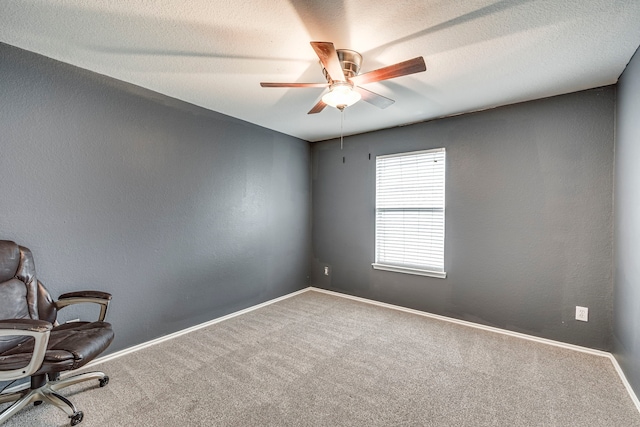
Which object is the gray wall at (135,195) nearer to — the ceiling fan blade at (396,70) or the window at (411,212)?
the window at (411,212)

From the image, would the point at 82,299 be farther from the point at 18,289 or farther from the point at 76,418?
the point at 76,418

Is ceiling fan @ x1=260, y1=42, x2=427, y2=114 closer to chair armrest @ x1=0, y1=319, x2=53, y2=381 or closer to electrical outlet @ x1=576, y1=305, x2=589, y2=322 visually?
chair armrest @ x1=0, y1=319, x2=53, y2=381

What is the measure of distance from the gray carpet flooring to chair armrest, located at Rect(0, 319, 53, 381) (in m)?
0.45

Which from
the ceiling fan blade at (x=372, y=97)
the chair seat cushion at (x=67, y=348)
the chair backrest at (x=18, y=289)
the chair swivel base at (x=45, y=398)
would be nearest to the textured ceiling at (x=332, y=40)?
the ceiling fan blade at (x=372, y=97)

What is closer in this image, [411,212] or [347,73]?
[347,73]

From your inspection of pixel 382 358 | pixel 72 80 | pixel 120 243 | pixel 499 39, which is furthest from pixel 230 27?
pixel 382 358

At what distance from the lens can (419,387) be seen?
6.84 feet

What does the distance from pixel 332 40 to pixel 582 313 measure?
3.18m

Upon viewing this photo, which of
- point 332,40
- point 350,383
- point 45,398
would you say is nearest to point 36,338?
point 45,398

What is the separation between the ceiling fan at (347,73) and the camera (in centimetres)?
166

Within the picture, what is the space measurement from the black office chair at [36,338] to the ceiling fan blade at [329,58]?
2.04 meters

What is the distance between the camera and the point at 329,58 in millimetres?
1656

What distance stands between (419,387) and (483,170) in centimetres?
230

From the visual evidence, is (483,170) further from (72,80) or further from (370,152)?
(72,80)
